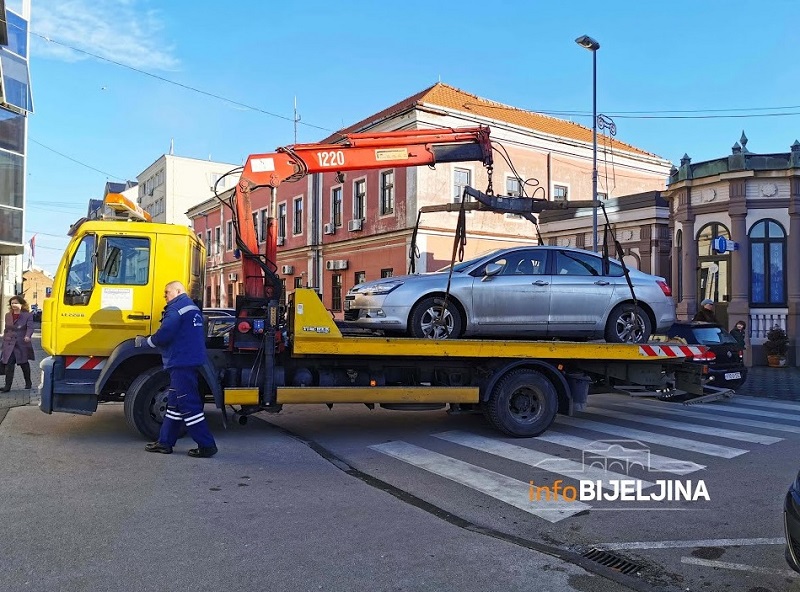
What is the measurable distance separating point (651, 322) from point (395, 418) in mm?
3912

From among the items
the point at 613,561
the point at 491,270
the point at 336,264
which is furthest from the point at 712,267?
the point at 613,561

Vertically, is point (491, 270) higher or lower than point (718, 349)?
higher

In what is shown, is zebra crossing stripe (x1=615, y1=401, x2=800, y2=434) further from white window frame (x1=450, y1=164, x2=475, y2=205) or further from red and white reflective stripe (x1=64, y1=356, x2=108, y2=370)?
white window frame (x1=450, y1=164, x2=475, y2=205)

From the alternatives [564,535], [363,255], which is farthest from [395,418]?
[363,255]

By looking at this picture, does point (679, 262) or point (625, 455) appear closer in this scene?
point (625, 455)

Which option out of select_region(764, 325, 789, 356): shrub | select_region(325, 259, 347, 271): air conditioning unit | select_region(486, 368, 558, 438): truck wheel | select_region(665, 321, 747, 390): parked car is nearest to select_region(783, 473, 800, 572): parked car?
select_region(486, 368, 558, 438): truck wheel

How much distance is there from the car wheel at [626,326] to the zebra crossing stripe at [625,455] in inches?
60.1

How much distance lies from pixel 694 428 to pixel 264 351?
5897 millimetres

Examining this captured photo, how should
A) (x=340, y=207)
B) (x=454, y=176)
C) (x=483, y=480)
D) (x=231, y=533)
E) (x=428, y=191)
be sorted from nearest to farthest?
(x=231, y=533)
(x=483, y=480)
(x=428, y=191)
(x=454, y=176)
(x=340, y=207)

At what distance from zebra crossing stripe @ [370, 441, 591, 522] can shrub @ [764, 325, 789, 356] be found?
13359 millimetres

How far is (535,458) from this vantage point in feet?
23.8

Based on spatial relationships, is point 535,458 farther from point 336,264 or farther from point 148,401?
point 336,264

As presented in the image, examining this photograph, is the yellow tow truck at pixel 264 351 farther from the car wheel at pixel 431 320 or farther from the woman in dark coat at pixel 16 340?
the woman in dark coat at pixel 16 340

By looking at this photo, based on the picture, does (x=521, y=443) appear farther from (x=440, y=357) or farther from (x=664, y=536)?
(x=664, y=536)
